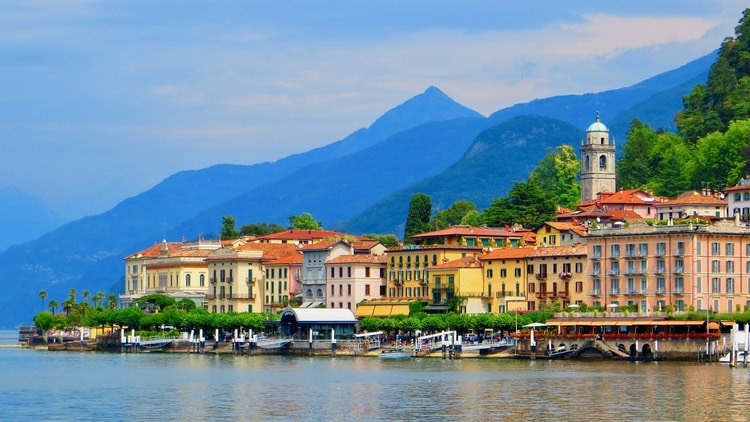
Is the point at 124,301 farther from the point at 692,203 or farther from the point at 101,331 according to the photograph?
the point at 692,203

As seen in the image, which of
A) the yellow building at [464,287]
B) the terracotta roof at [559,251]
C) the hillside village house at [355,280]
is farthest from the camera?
the hillside village house at [355,280]

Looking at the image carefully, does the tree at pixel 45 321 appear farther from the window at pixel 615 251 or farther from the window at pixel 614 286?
the window at pixel 615 251

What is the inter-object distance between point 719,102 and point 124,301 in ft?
221

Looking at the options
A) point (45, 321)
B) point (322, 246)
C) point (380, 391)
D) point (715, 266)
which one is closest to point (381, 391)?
point (380, 391)

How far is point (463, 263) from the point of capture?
13950 centimetres

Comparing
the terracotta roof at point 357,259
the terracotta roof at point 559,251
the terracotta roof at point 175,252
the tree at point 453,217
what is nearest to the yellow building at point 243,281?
the terracotta roof at point 357,259

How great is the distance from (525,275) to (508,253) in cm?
Result: 288

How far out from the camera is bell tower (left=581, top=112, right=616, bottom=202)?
172250mm

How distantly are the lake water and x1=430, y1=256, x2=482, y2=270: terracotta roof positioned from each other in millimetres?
16676

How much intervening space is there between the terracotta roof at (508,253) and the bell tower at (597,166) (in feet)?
116

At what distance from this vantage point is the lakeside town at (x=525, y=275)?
119 m

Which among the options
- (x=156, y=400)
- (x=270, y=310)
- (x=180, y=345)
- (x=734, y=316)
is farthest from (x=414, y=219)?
(x=156, y=400)

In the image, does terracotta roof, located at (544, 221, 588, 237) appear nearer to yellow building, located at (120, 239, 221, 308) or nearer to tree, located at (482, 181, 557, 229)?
tree, located at (482, 181, 557, 229)

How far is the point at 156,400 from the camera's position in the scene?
8456 centimetres
